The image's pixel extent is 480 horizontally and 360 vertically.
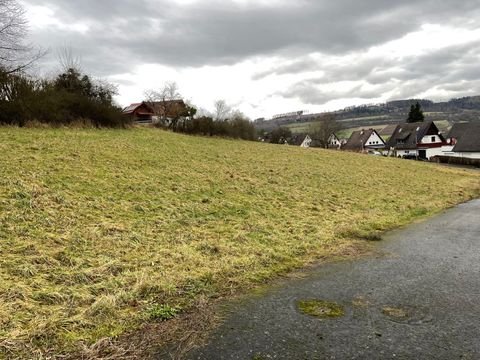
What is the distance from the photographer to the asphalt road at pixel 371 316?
380cm

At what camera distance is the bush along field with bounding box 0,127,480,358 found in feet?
14.6

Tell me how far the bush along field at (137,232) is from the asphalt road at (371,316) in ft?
2.24

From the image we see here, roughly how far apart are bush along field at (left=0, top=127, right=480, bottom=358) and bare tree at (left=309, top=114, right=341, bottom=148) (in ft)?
206

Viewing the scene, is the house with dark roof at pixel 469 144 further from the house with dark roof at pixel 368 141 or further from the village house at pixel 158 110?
the village house at pixel 158 110

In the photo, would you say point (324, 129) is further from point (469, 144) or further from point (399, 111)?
point (399, 111)

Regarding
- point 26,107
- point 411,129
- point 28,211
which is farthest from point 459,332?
point 411,129

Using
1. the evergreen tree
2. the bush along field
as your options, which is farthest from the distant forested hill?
the bush along field

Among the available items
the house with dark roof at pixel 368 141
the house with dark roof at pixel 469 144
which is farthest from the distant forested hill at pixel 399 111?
the house with dark roof at pixel 469 144

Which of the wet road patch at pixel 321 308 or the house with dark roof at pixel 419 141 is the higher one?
the house with dark roof at pixel 419 141

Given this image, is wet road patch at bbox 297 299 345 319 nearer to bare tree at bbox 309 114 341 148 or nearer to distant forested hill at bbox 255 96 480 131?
bare tree at bbox 309 114 341 148

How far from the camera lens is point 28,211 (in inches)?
297

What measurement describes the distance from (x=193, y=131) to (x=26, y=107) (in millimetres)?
15994

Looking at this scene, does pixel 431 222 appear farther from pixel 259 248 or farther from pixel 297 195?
pixel 259 248

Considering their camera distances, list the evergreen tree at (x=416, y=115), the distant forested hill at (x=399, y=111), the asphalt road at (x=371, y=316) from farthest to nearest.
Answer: the distant forested hill at (x=399, y=111)
the evergreen tree at (x=416, y=115)
the asphalt road at (x=371, y=316)
